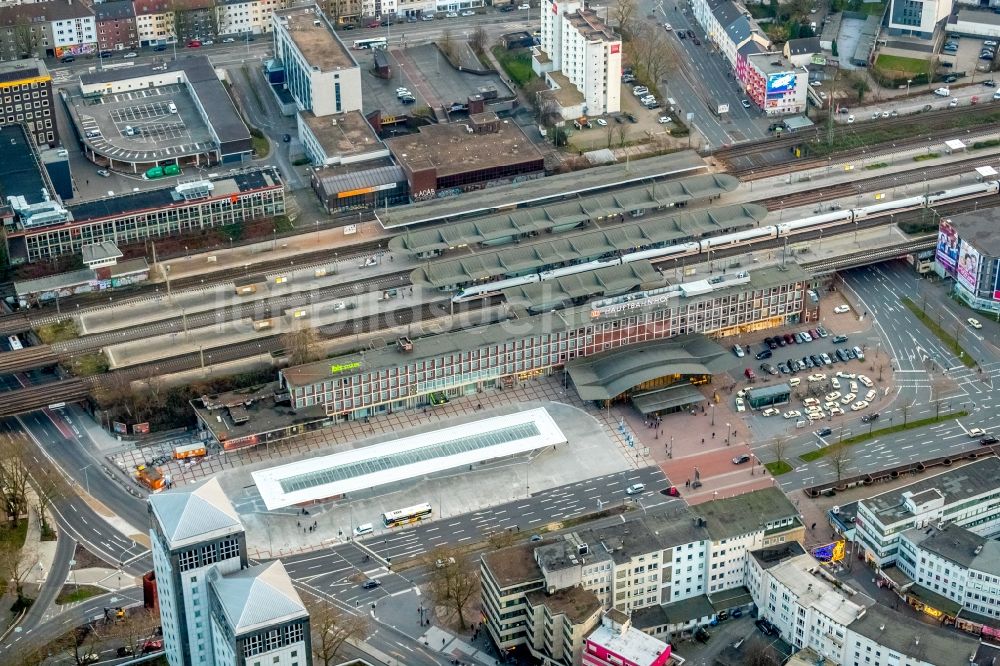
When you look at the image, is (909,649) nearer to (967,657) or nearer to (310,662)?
Result: (967,657)

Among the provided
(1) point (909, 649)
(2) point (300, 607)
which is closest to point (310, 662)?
(2) point (300, 607)

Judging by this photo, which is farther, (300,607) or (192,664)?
(192,664)

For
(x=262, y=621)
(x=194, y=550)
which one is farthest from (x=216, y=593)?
(x=262, y=621)

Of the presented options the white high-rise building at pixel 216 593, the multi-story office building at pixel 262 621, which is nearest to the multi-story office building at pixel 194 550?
the white high-rise building at pixel 216 593

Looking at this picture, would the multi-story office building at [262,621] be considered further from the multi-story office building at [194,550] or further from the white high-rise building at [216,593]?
the multi-story office building at [194,550]

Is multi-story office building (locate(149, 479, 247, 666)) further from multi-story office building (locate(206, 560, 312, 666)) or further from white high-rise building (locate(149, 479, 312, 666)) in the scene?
multi-story office building (locate(206, 560, 312, 666))

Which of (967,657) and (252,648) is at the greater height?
(252,648)
